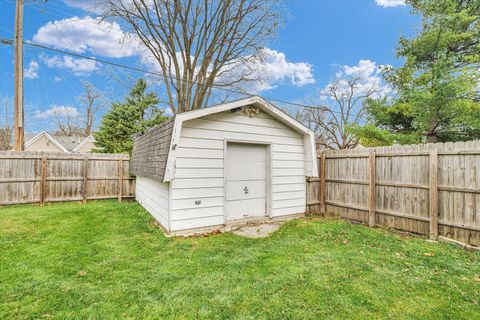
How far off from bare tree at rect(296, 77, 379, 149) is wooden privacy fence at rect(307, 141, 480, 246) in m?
11.4

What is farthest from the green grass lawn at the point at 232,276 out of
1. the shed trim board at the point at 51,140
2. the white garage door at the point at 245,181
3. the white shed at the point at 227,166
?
the shed trim board at the point at 51,140

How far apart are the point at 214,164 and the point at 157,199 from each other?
184cm

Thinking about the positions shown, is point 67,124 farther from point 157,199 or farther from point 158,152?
point 158,152

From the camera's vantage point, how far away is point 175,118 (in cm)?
470

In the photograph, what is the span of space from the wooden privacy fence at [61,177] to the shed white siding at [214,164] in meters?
5.65

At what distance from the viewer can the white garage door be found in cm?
576

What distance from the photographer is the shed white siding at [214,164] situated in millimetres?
4988

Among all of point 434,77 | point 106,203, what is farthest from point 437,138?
point 106,203

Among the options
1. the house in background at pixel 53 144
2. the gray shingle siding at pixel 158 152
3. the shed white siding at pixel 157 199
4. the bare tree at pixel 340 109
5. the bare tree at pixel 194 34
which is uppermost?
the bare tree at pixel 194 34

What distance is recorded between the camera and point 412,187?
5.12 meters

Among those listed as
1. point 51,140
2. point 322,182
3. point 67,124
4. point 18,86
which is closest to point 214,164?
point 322,182

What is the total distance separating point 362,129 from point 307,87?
9.38 meters

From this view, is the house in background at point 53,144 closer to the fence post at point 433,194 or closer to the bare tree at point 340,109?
the bare tree at point 340,109

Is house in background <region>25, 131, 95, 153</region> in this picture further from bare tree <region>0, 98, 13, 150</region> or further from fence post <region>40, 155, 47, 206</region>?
fence post <region>40, 155, 47, 206</region>
